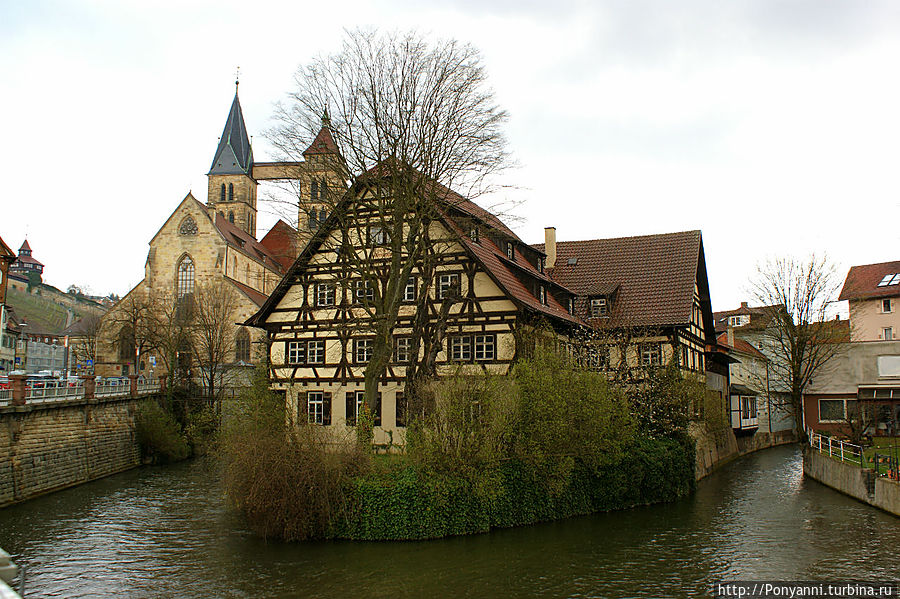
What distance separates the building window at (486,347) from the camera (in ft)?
86.3

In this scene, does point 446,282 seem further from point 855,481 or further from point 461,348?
point 855,481

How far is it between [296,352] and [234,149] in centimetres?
5466

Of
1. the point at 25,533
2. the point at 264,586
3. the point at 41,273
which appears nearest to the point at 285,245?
the point at 25,533

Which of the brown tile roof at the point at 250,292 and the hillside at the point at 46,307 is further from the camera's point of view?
the hillside at the point at 46,307

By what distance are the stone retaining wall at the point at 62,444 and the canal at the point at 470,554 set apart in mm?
1509

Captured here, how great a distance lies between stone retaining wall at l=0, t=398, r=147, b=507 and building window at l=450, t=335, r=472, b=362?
548 inches

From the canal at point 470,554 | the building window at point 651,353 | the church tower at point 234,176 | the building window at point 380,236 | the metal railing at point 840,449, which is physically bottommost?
the canal at point 470,554

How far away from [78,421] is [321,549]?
16.5 meters

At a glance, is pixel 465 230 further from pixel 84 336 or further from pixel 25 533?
pixel 84 336

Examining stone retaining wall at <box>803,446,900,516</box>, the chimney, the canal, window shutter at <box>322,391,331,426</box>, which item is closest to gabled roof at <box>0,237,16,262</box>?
the canal

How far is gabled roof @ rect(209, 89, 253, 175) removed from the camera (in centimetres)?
7850

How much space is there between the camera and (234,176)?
78.1 meters

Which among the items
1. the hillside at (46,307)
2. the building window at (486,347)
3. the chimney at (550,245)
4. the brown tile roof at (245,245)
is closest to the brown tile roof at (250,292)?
the brown tile roof at (245,245)

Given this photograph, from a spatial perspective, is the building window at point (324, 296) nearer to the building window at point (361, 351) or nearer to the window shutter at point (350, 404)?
the building window at point (361, 351)
